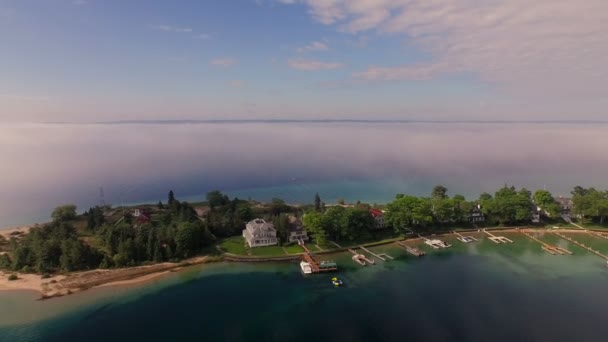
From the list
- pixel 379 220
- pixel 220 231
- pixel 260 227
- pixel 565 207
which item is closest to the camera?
pixel 260 227

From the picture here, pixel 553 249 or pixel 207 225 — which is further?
pixel 207 225

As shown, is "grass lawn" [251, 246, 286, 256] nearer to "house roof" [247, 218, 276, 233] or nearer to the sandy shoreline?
"house roof" [247, 218, 276, 233]

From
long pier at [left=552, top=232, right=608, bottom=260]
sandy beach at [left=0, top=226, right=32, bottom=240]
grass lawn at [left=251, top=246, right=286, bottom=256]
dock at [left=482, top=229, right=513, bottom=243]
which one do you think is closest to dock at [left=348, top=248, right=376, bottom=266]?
grass lawn at [left=251, top=246, right=286, bottom=256]

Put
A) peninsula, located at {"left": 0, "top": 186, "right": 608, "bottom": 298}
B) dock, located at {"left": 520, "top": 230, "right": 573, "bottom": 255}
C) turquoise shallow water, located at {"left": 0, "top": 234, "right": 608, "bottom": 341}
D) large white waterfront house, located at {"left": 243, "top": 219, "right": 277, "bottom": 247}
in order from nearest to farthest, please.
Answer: turquoise shallow water, located at {"left": 0, "top": 234, "right": 608, "bottom": 341}
peninsula, located at {"left": 0, "top": 186, "right": 608, "bottom": 298}
dock, located at {"left": 520, "top": 230, "right": 573, "bottom": 255}
large white waterfront house, located at {"left": 243, "top": 219, "right": 277, "bottom": 247}

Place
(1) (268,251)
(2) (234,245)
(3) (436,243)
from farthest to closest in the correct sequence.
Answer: (3) (436,243) < (2) (234,245) < (1) (268,251)

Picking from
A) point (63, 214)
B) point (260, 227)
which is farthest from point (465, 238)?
point (63, 214)

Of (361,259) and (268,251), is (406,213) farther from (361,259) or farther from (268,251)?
(268,251)

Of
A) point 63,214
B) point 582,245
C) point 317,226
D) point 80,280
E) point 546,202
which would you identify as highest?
point 546,202

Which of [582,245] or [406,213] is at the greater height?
[406,213]
